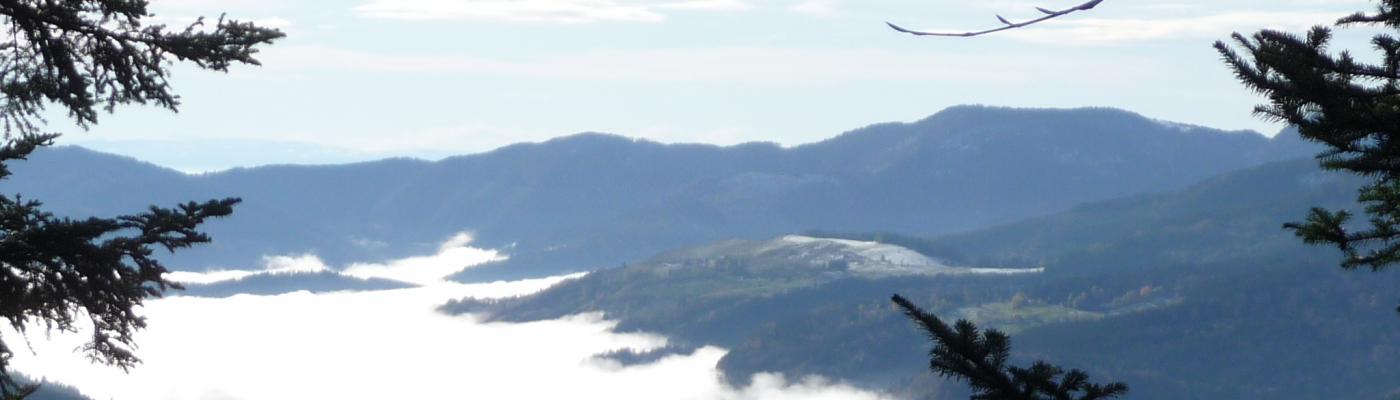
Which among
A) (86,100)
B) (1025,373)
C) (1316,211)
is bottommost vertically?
(1025,373)

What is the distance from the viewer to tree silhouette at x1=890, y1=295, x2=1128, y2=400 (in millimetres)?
19016

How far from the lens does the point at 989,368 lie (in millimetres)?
19297

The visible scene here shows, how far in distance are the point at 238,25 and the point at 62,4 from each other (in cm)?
250

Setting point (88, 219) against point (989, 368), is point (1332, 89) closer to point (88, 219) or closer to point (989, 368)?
point (989, 368)

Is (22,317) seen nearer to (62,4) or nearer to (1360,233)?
(62,4)

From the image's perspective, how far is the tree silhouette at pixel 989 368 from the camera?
62.4 feet

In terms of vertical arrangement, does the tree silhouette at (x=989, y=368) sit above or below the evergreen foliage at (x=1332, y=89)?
below

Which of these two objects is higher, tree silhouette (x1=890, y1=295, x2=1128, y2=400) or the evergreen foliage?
the evergreen foliage

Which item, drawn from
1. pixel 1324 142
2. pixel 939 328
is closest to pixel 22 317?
pixel 939 328

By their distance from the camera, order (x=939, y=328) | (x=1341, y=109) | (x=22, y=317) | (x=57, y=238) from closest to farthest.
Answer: (x=939, y=328) < (x=1341, y=109) < (x=57, y=238) < (x=22, y=317)

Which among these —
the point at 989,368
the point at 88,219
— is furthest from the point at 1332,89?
the point at 88,219

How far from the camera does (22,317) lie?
26.7m

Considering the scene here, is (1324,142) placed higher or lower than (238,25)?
lower

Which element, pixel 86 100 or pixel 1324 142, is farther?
pixel 86 100
